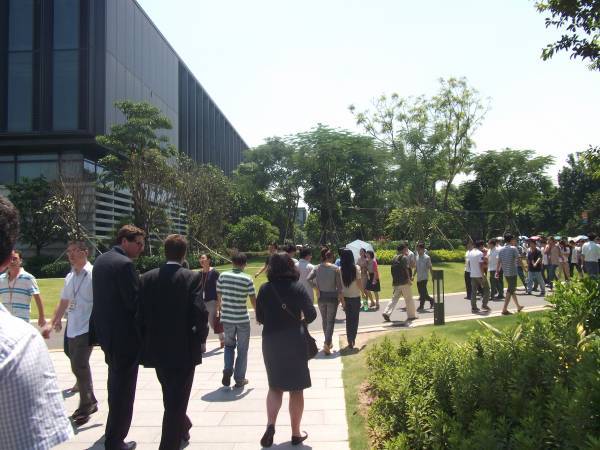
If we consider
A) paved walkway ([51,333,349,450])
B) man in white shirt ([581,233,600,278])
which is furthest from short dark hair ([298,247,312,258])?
man in white shirt ([581,233,600,278])

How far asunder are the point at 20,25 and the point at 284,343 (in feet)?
116

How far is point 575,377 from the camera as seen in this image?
3467mm

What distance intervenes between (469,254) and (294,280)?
370 inches

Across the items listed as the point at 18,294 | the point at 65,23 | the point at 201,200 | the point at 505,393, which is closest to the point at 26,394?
the point at 505,393

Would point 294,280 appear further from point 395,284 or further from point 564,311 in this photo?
point 395,284

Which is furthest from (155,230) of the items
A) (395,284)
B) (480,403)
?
(480,403)

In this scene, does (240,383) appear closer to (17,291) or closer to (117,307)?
(117,307)

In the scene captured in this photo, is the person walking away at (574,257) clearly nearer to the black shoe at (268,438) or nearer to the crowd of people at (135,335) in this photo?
the crowd of people at (135,335)

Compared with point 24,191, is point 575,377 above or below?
below

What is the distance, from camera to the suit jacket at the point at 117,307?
4.64 metres

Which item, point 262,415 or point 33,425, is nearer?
point 33,425

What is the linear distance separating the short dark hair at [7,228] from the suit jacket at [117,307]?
2.97 meters

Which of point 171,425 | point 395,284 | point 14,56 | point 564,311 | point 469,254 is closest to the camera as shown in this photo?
point 171,425

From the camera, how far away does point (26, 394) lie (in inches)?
61.6
